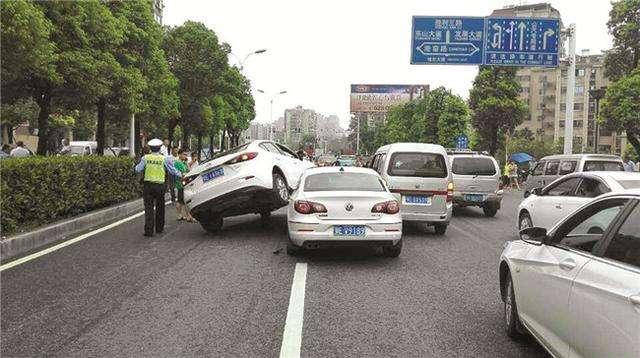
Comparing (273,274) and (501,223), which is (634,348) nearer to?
(273,274)

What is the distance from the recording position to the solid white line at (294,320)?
4.55m

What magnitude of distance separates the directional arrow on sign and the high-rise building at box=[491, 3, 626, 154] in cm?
7535

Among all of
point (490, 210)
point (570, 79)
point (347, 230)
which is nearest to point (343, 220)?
point (347, 230)

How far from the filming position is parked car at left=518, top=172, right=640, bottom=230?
888 cm

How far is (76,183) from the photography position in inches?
470

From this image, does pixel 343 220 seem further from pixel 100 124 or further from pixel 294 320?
pixel 100 124

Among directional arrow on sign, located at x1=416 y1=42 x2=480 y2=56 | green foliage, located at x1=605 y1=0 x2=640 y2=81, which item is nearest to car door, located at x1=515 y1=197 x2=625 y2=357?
directional arrow on sign, located at x1=416 y1=42 x2=480 y2=56

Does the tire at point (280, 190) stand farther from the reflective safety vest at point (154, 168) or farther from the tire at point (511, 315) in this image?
the tire at point (511, 315)

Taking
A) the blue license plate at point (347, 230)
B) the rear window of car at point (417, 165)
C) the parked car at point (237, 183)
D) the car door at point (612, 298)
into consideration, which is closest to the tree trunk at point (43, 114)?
the parked car at point (237, 183)

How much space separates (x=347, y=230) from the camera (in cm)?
808

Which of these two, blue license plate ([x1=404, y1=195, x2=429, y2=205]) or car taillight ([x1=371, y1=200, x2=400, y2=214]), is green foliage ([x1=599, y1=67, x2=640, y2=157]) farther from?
car taillight ([x1=371, y1=200, x2=400, y2=214])

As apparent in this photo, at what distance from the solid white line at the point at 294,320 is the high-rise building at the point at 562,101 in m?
94.9

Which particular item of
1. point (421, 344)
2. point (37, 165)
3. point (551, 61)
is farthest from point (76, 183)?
point (551, 61)

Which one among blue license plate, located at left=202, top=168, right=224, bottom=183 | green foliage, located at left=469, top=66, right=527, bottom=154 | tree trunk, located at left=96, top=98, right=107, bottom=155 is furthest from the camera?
green foliage, located at left=469, top=66, right=527, bottom=154
